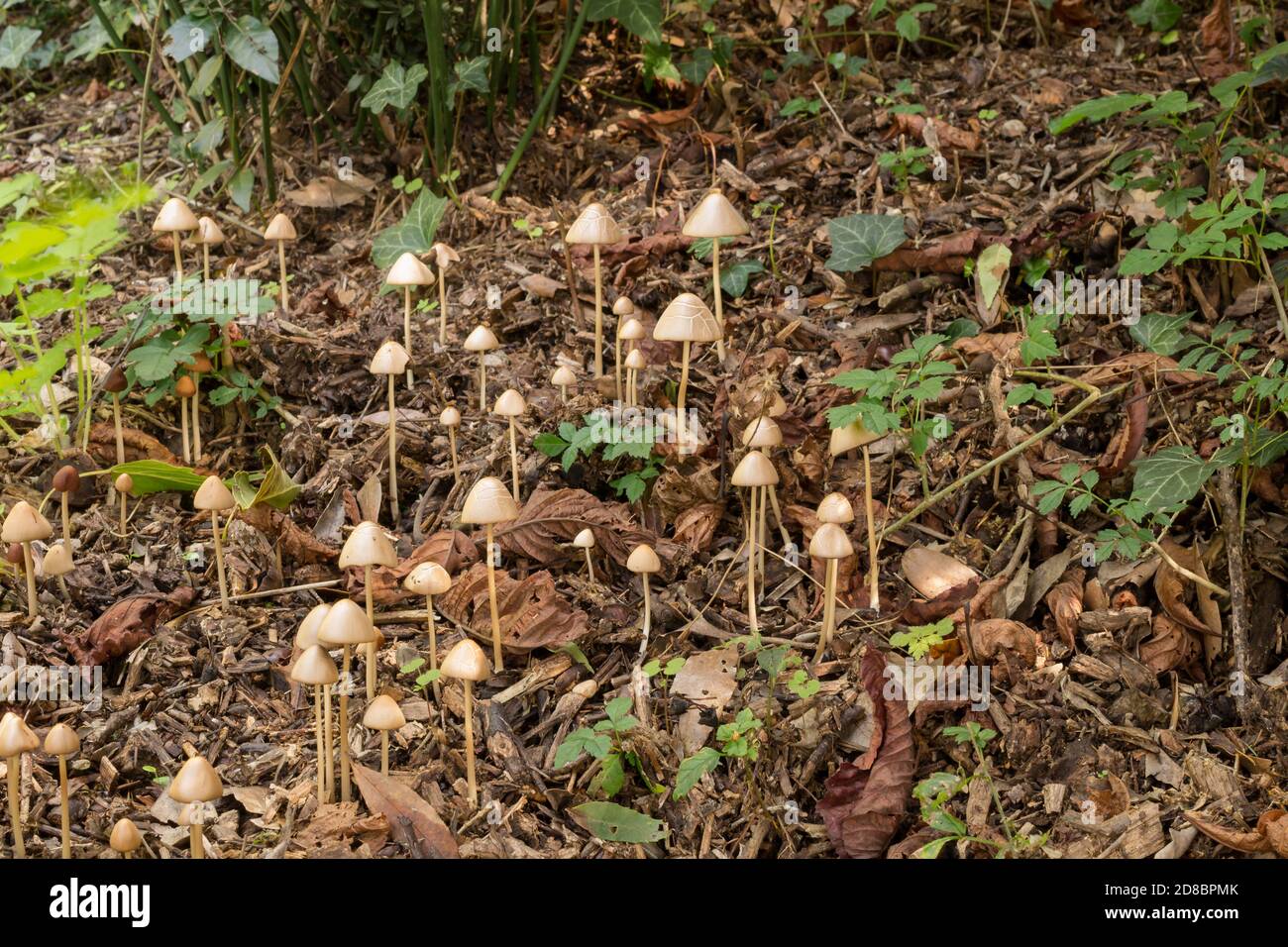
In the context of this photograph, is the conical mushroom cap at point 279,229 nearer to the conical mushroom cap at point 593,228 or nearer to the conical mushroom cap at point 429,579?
the conical mushroom cap at point 593,228

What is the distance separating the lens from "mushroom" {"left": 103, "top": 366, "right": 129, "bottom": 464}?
16.9 ft

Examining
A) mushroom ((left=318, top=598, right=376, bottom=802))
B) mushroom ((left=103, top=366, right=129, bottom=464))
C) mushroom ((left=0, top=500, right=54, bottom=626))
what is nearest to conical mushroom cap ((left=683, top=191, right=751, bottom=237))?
mushroom ((left=318, top=598, right=376, bottom=802))

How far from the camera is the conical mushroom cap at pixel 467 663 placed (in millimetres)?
3807

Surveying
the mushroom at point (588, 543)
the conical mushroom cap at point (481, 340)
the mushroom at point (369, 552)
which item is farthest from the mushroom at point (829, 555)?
the conical mushroom cap at point (481, 340)

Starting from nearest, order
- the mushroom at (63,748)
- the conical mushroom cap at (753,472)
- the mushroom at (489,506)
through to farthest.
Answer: the mushroom at (63,748) < the mushroom at (489,506) < the conical mushroom cap at (753,472)

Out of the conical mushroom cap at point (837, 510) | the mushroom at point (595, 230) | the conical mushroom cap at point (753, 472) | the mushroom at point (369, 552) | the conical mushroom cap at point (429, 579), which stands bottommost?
the conical mushroom cap at point (429, 579)

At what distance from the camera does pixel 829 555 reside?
161 inches

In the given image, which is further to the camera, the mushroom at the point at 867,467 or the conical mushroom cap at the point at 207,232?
the conical mushroom cap at the point at 207,232

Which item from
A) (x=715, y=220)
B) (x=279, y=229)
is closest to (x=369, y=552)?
(x=715, y=220)

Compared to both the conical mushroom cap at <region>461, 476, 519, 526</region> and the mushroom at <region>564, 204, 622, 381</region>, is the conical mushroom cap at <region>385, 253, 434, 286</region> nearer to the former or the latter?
the mushroom at <region>564, 204, 622, 381</region>

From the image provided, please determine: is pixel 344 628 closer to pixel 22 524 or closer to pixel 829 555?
pixel 22 524

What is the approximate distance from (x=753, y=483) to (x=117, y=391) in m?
2.81

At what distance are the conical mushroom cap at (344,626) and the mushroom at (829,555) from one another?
58.7 inches
